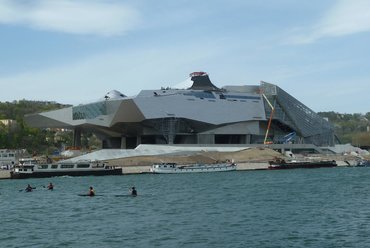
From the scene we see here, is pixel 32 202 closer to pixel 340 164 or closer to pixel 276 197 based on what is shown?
pixel 276 197

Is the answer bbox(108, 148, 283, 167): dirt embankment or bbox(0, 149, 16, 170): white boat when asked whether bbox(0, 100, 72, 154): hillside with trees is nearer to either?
bbox(0, 149, 16, 170): white boat

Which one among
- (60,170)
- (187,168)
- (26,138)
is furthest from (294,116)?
(60,170)

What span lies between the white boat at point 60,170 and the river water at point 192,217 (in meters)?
20.0

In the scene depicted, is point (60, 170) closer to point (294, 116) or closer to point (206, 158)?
point (206, 158)

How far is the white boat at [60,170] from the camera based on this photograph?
261 ft

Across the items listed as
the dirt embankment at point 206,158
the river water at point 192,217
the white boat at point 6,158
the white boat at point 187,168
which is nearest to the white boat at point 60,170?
the white boat at point 187,168

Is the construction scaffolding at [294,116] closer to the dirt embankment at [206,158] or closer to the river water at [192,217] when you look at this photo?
the dirt embankment at [206,158]

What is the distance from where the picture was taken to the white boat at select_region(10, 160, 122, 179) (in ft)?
261

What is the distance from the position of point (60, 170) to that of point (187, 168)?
55.7 feet

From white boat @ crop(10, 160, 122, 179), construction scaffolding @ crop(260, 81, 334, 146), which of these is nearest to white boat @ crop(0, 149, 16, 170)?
white boat @ crop(10, 160, 122, 179)

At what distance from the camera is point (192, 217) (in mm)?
38062

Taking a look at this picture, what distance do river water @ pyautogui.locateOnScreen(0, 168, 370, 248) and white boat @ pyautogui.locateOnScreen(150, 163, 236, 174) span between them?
2840 cm

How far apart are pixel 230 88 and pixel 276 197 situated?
78702mm

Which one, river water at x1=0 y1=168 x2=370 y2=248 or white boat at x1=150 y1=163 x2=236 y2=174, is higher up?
white boat at x1=150 y1=163 x2=236 y2=174
